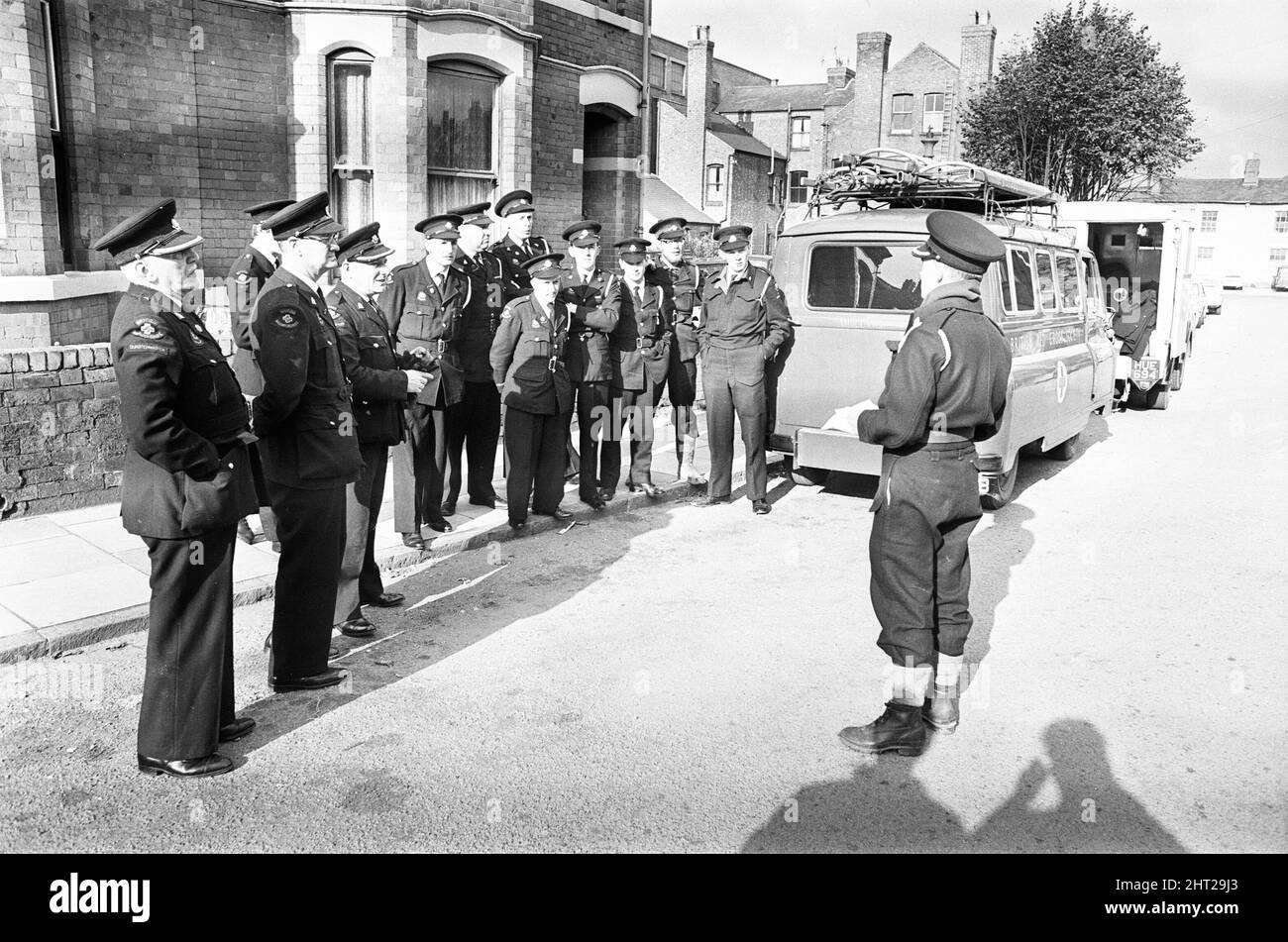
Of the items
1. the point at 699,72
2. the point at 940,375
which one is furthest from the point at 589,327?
the point at 699,72

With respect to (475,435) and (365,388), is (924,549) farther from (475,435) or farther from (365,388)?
(475,435)

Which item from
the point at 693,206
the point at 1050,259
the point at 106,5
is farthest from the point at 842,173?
the point at 693,206

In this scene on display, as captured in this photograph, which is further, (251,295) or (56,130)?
(56,130)

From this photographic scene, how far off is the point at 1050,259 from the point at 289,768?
8.10m

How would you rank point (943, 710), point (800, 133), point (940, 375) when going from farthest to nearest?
1. point (800, 133)
2. point (943, 710)
3. point (940, 375)

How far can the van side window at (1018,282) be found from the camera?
8469mm

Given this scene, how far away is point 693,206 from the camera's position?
4475 centimetres

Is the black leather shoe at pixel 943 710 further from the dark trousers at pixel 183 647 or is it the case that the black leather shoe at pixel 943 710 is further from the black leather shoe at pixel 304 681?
the dark trousers at pixel 183 647

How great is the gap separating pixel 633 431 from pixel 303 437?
14.7 ft

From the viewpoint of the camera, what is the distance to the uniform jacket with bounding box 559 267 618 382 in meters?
8.22

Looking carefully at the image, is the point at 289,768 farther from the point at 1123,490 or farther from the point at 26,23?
the point at 1123,490

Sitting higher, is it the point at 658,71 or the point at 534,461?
the point at 658,71

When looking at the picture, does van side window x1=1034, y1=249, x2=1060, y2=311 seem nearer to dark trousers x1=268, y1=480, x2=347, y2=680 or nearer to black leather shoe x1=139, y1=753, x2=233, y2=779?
dark trousers x1=268, y1=480, x2=347, y2=680

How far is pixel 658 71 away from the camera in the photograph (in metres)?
52.7
